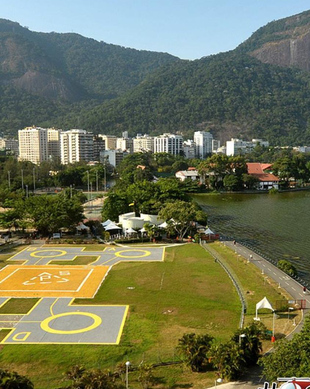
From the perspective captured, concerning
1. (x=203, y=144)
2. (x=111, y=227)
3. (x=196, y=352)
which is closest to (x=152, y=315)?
(x=196, y=352)

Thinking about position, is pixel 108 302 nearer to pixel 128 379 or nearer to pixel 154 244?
pixel 128 379

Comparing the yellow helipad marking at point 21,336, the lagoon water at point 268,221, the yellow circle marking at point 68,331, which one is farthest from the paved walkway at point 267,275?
the yellow helipad marking at point 21,336

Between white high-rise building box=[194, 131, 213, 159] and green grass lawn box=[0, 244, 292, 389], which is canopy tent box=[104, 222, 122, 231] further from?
white high-rise building box=[194, 131, 213, 159]

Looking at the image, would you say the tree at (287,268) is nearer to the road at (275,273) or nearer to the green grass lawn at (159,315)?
the road at (275,273)

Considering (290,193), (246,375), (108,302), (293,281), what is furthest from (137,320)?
(290,193)

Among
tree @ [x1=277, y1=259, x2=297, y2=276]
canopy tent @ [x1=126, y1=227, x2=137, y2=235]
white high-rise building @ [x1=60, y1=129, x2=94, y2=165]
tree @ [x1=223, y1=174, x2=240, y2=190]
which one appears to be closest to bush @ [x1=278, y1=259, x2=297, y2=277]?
tree @ [x1=277, y1=259, x2=297, y2=276]

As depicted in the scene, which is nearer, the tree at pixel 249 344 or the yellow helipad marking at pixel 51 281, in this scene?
the tree at pixel 249 344
